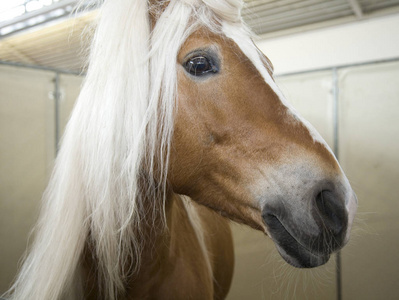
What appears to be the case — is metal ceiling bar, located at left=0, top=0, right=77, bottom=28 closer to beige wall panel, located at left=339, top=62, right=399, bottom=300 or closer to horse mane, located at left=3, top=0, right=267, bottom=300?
horse mane, located at left=3, top=0, right=267, bottom=300

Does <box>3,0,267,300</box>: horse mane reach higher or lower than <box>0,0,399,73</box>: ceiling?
lower

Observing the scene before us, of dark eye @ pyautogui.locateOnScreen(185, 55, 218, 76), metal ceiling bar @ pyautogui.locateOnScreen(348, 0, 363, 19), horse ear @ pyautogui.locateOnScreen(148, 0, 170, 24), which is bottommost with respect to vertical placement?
dark eye @ pyautogui.locateOnScreen(185, 55, 218, 76)

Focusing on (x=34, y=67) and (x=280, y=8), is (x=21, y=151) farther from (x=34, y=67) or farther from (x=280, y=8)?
(x=280, y=8)

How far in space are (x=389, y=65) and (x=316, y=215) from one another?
1.32 m

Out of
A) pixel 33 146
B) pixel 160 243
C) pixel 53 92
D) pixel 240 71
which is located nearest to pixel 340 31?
pixel 240 71

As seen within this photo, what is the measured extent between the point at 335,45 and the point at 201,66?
1496mm

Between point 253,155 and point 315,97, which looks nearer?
point 253,155

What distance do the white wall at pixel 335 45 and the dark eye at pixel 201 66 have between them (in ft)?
3.57

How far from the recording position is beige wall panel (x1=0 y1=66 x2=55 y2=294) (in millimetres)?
2082

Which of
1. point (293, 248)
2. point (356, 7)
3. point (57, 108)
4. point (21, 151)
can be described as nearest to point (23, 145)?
point (21, 151)

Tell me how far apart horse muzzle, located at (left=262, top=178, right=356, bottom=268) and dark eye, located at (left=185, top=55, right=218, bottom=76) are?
0.34 metres

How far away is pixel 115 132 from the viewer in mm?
684

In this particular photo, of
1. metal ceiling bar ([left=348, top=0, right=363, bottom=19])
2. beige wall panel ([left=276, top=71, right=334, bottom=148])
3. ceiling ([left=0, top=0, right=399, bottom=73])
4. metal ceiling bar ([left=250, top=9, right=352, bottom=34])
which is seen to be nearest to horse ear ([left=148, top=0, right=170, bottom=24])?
ceiling ([left=0, top=0, right=399, bottom=73])

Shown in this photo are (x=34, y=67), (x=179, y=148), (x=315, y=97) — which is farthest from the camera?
(x=34, y=67)
